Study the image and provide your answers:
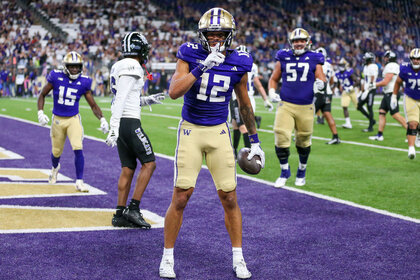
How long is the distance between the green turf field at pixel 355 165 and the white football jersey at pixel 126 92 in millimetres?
2295

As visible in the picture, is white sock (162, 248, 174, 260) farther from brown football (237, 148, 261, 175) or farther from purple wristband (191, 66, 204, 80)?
purple wristband (191, 66, 204, 80)

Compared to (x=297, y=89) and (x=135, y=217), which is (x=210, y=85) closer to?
(x=135, y=217)

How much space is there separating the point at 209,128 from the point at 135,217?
1565 mm

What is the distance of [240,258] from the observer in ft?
13.0

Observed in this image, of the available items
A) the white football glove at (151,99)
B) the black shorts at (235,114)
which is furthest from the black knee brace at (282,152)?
the white football glove at (151,99)

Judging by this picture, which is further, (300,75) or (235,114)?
(235,114)

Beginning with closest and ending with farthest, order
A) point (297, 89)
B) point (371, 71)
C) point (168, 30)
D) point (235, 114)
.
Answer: point (297, 89) < point (235, 114) < point (371, 71) < point (168, 30)

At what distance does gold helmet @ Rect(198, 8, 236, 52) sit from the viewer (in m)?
3.76

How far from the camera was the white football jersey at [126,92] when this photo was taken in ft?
16.6

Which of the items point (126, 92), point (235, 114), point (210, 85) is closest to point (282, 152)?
point (235, 114)

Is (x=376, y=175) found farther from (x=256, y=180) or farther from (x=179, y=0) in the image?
(x=179, y=0)

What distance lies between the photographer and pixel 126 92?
16.6 ft

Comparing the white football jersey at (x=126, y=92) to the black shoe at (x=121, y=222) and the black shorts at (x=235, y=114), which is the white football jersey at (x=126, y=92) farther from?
the black shorts at (x=235, y=114)

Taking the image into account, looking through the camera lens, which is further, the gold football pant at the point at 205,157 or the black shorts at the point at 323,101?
the black shorts at the point at 323,101
